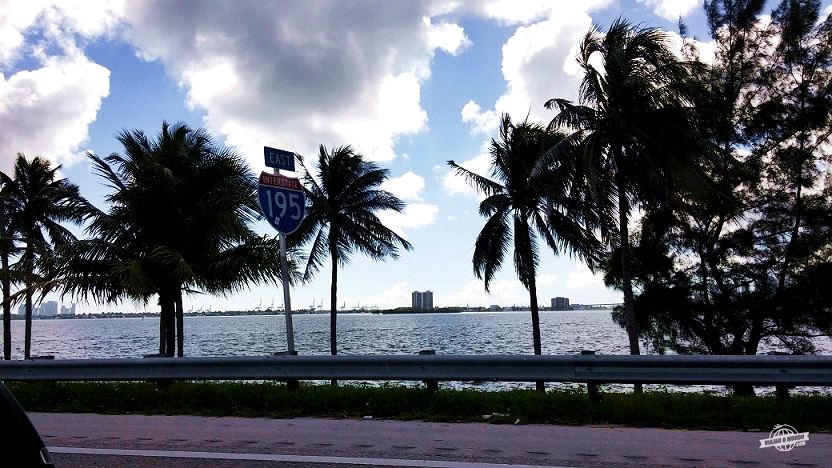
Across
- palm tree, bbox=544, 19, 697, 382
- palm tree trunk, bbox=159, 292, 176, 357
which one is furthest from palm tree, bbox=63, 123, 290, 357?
palm tree, bbox=544, 19, 697, 382

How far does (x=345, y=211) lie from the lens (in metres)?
25.1

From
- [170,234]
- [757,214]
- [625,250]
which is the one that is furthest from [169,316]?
[757,214]

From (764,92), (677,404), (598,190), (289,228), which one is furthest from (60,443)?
(764,92)

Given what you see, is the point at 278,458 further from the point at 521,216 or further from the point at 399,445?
the point at 521,216

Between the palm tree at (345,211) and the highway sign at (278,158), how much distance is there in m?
15.7

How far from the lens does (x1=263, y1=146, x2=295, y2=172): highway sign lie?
8454 millimetres

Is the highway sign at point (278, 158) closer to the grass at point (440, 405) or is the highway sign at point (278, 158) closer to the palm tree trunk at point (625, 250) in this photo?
the grass at point (440, 405)

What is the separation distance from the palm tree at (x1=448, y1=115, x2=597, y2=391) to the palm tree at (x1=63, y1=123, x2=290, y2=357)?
11048mm

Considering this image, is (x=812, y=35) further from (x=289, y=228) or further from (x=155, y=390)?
(x=155, y=390)

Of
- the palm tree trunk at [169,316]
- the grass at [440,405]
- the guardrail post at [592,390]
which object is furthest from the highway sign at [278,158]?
the palm tree trunk at [169,316]

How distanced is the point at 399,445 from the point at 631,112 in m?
15.8

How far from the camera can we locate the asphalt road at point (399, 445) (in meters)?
5.11

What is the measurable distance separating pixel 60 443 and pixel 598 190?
15.5 meters

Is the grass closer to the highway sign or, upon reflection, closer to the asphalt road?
the asphalt road
